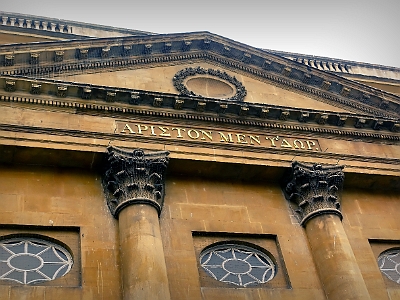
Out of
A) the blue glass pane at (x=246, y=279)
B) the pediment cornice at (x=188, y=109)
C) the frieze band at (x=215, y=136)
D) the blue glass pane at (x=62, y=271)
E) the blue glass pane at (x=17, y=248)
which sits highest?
the pediment cornice at (x=188, y=109)

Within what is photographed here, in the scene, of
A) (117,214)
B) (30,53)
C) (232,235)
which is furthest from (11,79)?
(232,235)

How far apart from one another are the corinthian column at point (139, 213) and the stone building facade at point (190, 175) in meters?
0.04

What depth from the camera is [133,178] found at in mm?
18219

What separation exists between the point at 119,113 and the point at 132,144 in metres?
1.32

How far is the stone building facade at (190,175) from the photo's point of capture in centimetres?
1681

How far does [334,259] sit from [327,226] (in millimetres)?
1261

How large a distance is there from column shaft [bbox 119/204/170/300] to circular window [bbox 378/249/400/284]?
24.5 feet

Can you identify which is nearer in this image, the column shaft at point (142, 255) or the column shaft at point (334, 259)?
the column shaft at point (142, 255)

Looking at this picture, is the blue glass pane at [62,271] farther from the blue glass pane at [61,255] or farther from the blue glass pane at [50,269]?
the blue glass pane at [61,255]

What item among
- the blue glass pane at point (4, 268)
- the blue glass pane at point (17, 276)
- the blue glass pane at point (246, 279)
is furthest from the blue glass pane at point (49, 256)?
the blue glass pane at point (246, 279)

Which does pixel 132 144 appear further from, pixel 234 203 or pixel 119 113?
pixel 234 203

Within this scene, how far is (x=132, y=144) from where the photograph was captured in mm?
19297

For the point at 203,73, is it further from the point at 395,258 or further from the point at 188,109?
the point at 395,258

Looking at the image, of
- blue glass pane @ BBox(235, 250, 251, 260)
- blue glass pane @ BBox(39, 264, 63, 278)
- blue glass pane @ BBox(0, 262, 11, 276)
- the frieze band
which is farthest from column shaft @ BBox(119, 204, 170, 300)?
the frieze band
